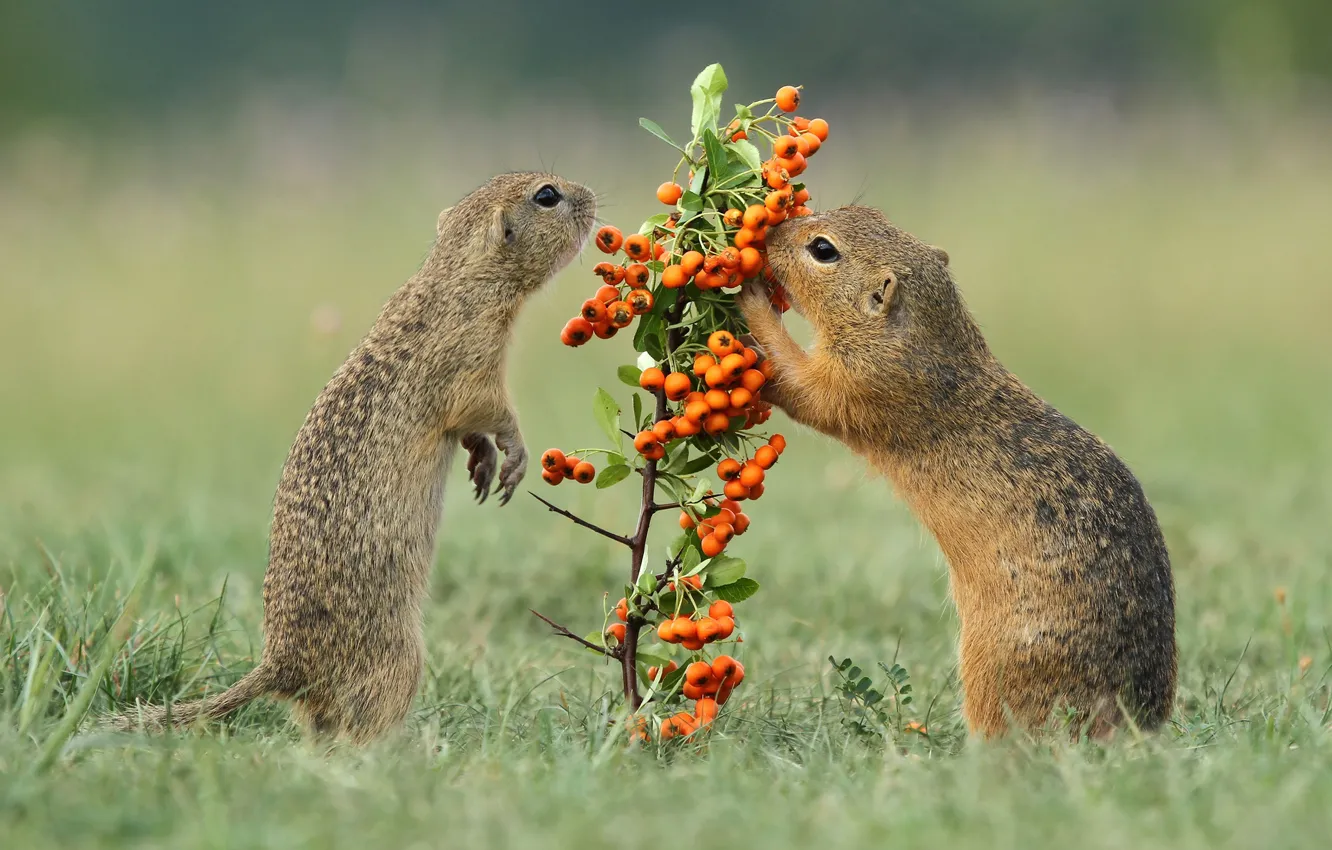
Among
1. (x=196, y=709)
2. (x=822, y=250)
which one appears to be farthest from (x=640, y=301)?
(x=196, y=709)

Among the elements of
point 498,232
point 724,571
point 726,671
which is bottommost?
point 726,671

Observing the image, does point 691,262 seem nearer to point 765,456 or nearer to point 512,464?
point 765,456

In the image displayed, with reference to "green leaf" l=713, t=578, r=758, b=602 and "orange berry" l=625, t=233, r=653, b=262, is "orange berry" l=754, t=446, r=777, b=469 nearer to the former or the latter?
"green leaf" l=713, t=578, r=758, b=602

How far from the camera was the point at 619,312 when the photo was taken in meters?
3.88

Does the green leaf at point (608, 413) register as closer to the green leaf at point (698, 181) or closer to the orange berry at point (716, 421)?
the orange berry at point (716, 421)

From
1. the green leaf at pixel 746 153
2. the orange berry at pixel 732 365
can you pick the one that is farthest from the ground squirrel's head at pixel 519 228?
the orange berry at pixel 732 365

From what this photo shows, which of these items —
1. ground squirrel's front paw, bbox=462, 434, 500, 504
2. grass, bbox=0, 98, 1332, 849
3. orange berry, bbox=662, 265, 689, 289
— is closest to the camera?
grass, bbox=0, 98, 1332, 849

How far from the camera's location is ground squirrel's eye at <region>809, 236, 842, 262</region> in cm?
441

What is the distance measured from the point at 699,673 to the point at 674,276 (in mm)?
1056

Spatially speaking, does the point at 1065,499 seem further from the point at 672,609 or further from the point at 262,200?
the point at 262,200

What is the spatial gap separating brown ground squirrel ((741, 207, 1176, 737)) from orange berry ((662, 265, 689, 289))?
1.65ft

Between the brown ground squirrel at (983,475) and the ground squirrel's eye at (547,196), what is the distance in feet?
3.13

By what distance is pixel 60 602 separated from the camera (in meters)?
4.58

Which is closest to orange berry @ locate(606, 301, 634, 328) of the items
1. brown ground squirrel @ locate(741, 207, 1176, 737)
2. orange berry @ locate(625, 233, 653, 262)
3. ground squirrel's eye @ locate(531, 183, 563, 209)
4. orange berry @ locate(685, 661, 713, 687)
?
orange berry @ locate(625, 233, 653, 262)
